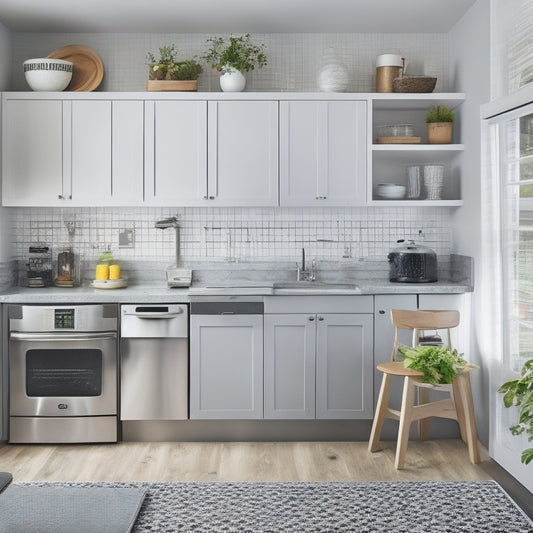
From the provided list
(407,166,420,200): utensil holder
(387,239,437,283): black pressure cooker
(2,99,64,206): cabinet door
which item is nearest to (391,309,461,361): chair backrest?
(387,239,437,283): black pressure cooker

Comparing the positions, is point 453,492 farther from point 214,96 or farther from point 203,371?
point 214,96

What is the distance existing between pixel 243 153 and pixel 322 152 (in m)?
0.51

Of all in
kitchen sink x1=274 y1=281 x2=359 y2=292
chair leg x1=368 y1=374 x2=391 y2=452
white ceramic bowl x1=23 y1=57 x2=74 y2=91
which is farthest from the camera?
white ceramic bowl x1=23 y1=57 x2=74 y2=91

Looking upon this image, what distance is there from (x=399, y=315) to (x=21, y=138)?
265 cm

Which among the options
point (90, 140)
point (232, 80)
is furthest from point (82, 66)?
point (232, 80)

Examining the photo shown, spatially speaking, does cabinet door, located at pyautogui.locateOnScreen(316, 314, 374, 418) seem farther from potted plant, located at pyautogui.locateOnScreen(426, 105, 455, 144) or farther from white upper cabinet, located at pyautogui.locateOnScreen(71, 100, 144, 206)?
white upper cabinet, located at pyautogui.locateOnScreen(71, 100, 144, 206)

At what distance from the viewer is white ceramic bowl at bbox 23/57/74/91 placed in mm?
4230

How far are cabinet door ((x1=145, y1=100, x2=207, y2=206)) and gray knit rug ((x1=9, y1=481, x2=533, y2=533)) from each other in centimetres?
192

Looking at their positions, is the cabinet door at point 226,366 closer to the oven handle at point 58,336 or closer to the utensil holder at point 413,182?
the oven handle at point 58,336

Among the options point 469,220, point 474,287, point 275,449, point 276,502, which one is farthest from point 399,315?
point 276,502

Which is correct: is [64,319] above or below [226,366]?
above

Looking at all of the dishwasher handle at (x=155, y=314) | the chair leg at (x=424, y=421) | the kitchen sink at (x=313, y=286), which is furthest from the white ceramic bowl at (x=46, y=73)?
the chair leg at (x=424, y=421)

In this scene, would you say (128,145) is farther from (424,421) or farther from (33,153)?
(424,421)

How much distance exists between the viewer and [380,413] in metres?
3.87
